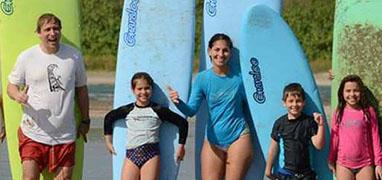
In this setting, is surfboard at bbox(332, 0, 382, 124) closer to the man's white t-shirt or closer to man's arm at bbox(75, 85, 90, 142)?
man's arm at bbox(75, 85, 90, 142)

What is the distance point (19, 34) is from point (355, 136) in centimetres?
250

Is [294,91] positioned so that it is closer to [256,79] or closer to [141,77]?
[256,79]

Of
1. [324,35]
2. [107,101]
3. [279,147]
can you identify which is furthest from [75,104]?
[324,35]

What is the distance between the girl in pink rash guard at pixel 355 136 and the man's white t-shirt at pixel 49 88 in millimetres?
1788

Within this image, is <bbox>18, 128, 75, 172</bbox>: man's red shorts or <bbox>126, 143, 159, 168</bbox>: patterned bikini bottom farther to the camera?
<bbox>126, 143, 159, 168</bbox>: patterned bikini bottom

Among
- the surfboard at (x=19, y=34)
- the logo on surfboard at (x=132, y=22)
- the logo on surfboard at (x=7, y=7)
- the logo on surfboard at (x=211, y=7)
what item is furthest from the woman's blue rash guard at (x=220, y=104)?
the logo on surfboard at (x=7, y=7)

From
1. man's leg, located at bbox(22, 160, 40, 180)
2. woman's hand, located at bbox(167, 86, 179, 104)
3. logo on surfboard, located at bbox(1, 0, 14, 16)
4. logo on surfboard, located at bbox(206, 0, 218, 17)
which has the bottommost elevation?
man's leg, located at bbox(22, 160, 40, 180)

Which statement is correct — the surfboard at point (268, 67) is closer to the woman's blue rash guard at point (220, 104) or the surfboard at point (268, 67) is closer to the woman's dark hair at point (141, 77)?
the woman's blue rash guard at point (220, 104)

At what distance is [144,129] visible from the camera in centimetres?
781

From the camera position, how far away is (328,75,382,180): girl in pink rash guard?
24.6ft

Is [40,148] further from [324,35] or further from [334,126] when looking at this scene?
[324,35]

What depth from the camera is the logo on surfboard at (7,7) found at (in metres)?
→ 8.19

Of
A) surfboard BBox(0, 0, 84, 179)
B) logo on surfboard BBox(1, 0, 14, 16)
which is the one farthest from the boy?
logo on surfboard BBox(1, 0, 14, 16)

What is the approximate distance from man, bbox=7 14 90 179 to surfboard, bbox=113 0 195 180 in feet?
1.81
